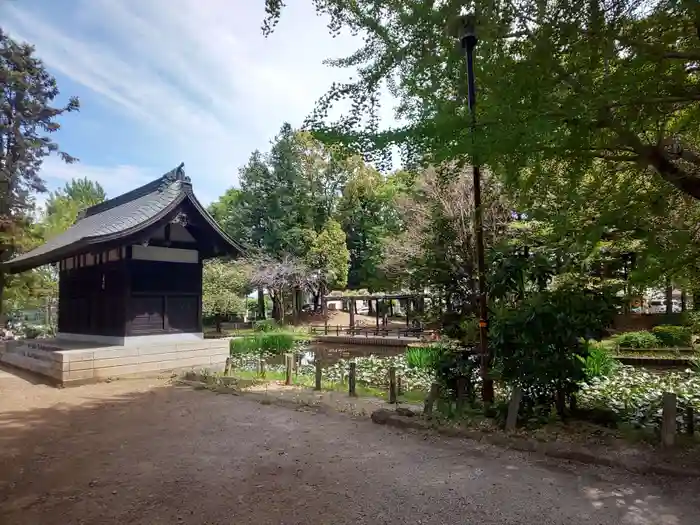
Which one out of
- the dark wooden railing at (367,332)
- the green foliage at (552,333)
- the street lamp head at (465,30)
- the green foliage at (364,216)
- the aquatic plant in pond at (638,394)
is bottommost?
the dark wooden railing at (367,332)

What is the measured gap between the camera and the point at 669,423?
4328 mm

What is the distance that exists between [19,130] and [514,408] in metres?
22.6

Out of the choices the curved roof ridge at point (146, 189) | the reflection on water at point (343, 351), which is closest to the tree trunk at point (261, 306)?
the reflection on water at point (343, 351)

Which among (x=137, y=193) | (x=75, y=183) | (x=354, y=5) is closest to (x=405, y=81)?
(x=354, y=5)

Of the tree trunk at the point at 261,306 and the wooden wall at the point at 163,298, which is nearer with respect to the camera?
the wooden wall at the point at 163,298

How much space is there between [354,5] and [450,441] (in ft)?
18.0

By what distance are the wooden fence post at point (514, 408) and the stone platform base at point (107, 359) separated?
327 inches

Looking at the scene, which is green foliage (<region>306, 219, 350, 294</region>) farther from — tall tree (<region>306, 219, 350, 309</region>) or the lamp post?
the lamp post

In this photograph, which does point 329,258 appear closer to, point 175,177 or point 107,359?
point 175,177

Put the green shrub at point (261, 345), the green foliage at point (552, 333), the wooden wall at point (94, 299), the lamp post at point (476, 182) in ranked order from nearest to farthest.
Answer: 1. the lamp post at point (476, 182)
2. the green foliage at point (552, 333)
3. the wooden wall at point (94, 299)
4. the green shrub at point (261, 345)

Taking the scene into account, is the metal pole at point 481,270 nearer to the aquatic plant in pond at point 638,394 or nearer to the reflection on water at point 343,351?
the aquatic plant in pond at point 638,394

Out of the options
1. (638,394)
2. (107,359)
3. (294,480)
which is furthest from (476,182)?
(107,359)

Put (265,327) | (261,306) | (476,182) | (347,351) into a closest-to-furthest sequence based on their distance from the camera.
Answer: (476,182) → (347,351) → (265,327) → (261,306)

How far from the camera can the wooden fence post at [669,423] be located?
170 inches
